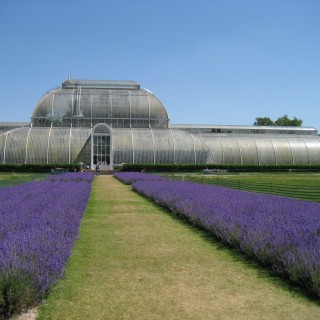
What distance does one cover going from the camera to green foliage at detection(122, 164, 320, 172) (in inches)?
2422

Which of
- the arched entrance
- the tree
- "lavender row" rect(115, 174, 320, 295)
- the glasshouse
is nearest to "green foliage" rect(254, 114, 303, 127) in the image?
the tree

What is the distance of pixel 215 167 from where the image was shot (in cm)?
6581

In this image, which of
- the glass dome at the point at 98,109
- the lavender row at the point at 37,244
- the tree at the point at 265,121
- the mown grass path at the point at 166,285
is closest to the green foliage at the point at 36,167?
the glass dome at the point at 98,109

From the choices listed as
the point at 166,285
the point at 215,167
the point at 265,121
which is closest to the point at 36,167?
the point at 215,167

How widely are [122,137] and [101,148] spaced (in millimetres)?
3702

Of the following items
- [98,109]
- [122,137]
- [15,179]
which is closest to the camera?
[15,179]

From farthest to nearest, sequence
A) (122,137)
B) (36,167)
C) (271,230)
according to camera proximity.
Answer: (122,137) → (36,167) → (271,230)

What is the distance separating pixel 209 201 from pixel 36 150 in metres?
53.0

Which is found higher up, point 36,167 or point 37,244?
point 36,167

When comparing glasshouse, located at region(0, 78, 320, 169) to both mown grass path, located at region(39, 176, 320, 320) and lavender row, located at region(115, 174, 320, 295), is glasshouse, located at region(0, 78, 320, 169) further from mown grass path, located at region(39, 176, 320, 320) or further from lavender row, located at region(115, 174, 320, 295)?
mown grass path, located at region(39, 176, 320, 320)

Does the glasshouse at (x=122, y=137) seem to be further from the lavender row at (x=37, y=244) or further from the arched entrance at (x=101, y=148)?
the lavender row at (x=37, y=244)

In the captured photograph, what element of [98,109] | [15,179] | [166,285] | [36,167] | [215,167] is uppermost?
[98,109]

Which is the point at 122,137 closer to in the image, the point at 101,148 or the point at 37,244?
the point at 101,148

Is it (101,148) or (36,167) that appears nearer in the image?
(36,167)
